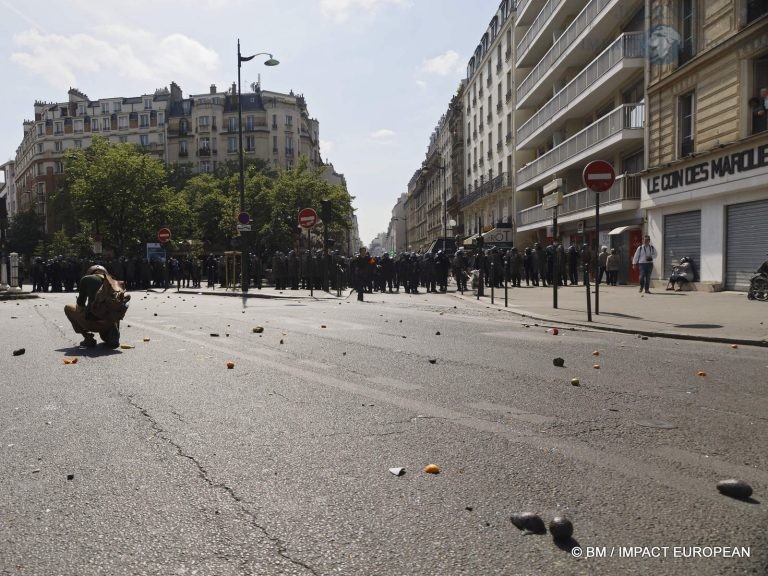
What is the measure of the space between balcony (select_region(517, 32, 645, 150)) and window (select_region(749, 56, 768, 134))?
8168 mm

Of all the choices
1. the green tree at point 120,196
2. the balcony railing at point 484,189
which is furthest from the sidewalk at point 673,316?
the green tree at point 120,196

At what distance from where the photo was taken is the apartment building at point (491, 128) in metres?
49.0

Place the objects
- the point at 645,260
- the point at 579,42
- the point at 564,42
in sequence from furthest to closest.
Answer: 1. the point at 564,42
2. the point at 579,42
3. the point at 645,260

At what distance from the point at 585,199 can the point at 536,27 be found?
14.2 metres

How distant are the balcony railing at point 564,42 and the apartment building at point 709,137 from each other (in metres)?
6.68

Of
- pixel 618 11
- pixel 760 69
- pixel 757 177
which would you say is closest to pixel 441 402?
pixel 757 177

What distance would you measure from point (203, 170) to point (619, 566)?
9226 cm

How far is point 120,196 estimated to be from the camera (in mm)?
45156

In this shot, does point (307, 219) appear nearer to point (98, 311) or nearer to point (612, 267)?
point (612, 267)

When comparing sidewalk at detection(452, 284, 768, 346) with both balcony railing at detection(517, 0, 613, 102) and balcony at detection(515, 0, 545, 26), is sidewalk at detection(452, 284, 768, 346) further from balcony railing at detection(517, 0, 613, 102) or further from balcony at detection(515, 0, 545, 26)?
balcony at detection(515, 0, 545, 26)

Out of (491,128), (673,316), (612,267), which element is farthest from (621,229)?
(491,128)

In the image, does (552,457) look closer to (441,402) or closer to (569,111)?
(441,402)

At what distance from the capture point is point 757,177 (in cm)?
1853

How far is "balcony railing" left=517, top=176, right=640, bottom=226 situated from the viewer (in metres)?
27.6
